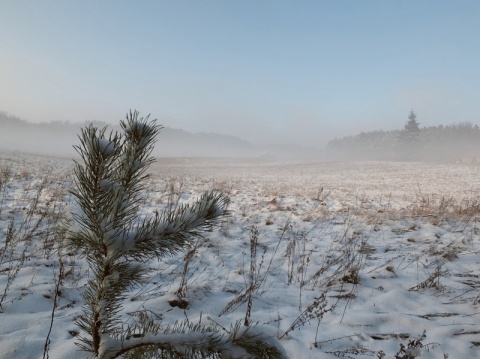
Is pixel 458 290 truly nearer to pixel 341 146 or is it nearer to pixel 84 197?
pixel 84 197

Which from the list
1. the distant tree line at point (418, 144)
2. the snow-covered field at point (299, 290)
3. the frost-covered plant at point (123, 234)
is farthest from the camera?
the distant tree line at point (418, 144)

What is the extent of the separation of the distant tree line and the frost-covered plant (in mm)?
44384

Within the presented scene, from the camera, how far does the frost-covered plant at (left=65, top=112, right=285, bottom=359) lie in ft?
2.72

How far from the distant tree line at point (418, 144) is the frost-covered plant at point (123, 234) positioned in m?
44.4

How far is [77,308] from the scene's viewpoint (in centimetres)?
241

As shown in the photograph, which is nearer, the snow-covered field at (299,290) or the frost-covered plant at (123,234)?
the frost-covered plant at (123,234)

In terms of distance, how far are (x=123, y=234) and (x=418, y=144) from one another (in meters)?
60.2

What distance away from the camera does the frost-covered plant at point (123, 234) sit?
0.83 metres

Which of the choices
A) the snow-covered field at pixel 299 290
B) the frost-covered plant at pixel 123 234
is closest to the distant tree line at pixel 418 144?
the snow-covered field at pixel 299 290

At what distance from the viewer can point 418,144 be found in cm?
5156

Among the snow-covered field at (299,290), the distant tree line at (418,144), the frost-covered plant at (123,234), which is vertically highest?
the distant tree line at (418,144)

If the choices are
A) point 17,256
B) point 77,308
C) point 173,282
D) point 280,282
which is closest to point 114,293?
point 77,308

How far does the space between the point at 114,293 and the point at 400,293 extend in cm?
291

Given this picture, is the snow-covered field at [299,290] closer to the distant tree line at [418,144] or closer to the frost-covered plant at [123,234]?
the frost-covered plant at [123,234]
